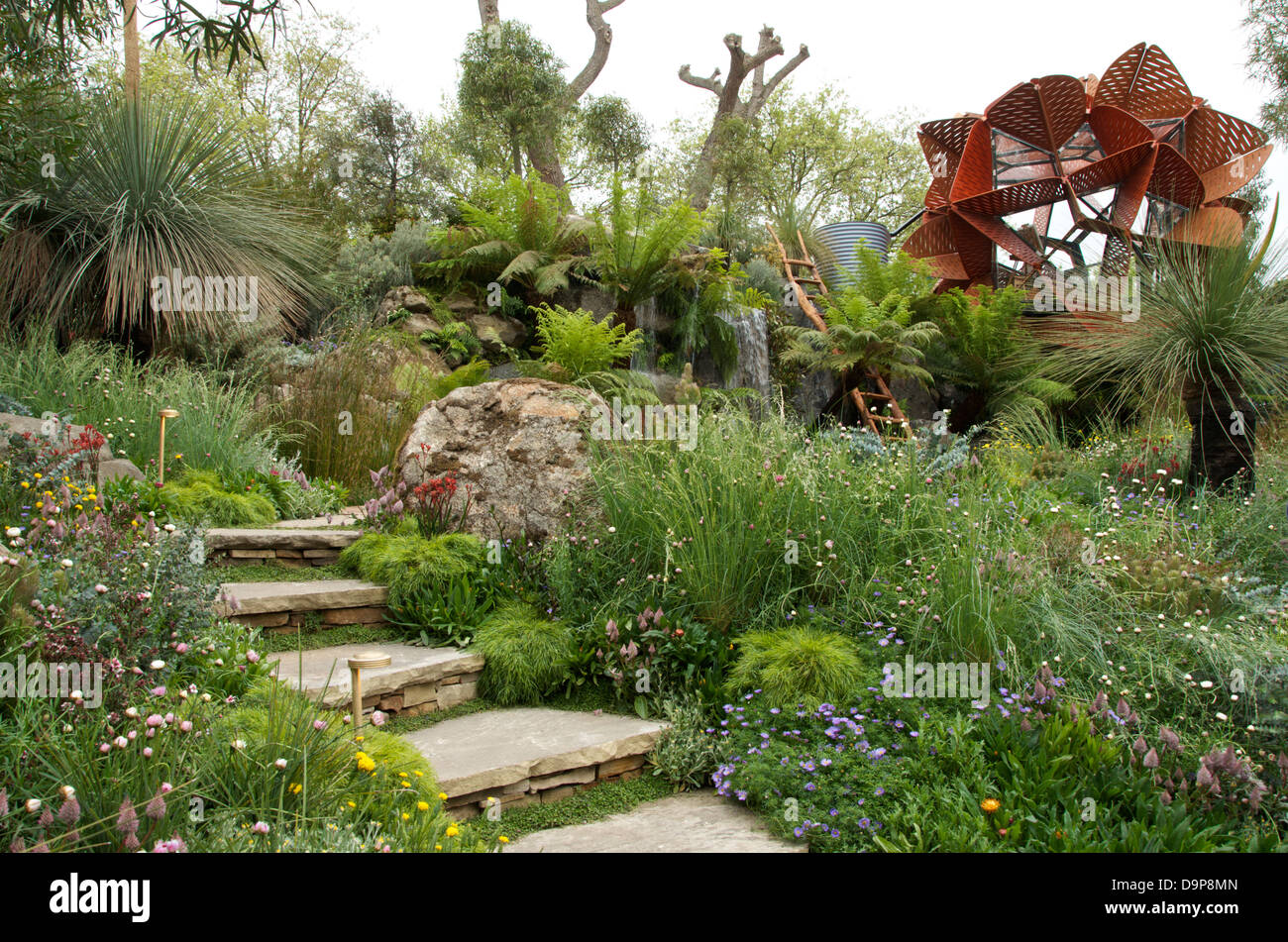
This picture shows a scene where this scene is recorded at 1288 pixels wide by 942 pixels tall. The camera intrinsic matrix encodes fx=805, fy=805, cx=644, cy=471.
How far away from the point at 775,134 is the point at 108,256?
21.1 metres

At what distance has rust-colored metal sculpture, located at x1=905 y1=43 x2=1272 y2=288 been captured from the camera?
10953 millimetres

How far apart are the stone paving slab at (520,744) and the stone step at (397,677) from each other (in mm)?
165

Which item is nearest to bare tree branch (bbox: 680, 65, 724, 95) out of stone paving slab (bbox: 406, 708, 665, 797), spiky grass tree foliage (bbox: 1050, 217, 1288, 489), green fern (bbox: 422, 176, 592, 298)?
green fern (bbox: 422, 176, 592, 298)

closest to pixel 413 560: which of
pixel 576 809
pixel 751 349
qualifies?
pixel 576 809

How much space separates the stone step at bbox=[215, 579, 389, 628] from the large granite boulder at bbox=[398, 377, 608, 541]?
699mm

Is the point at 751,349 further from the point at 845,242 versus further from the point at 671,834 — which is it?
the point at 671,834

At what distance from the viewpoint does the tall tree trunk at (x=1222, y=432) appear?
5465 mm

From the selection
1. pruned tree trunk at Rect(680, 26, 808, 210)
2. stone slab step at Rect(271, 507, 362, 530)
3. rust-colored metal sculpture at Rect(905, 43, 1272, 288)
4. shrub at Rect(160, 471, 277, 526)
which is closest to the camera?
shrub at Rect(160, 471, 277, 526)

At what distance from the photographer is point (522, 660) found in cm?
358

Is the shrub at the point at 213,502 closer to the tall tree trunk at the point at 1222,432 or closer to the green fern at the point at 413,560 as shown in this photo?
the green fern at the point at 413,560

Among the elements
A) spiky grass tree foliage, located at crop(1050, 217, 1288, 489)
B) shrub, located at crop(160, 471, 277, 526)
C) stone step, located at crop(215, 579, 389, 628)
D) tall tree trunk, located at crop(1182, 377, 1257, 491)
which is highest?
spiky grass tree foliage, located at crop(1050, 217, 1288, 489)

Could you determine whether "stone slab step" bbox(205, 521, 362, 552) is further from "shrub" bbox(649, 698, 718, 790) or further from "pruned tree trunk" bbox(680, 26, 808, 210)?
"pruned tree trunk" bbox(680, 26, 808, 210)
